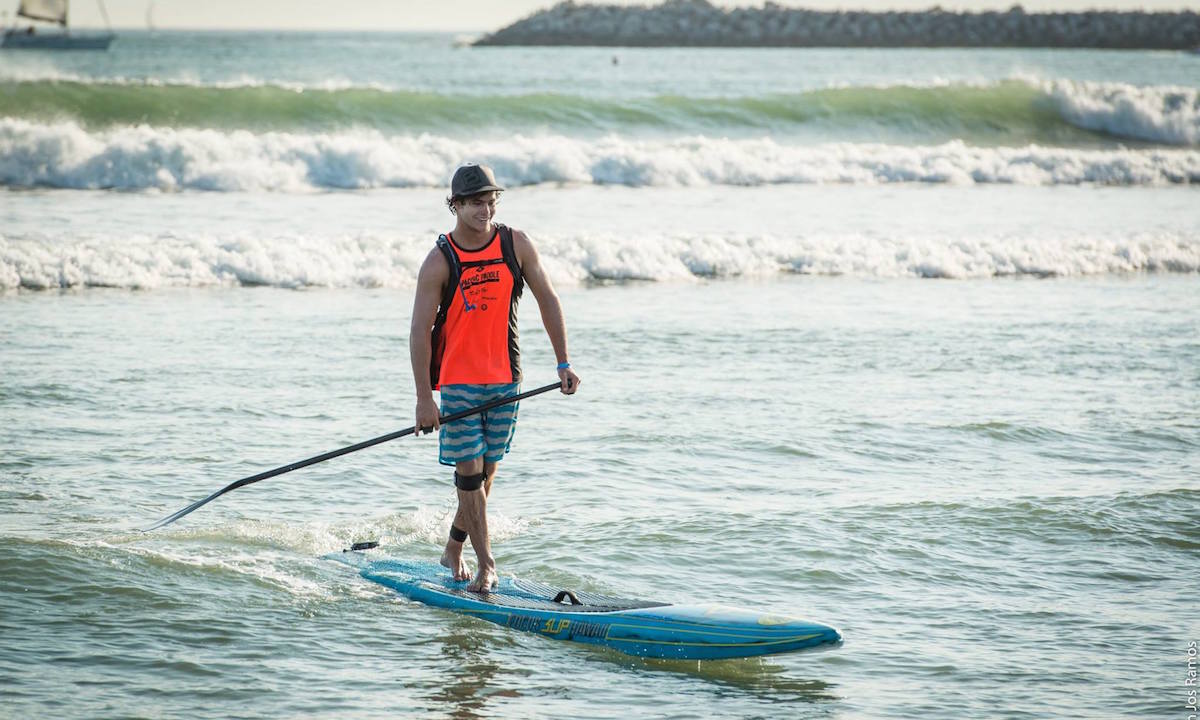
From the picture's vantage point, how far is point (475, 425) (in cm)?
549

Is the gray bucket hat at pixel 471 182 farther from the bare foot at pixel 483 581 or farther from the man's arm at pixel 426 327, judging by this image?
the bare foot at pixel 483 581

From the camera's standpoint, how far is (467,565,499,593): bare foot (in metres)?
5.64

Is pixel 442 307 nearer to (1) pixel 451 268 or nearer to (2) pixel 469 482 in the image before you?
(1) pixel 451 268

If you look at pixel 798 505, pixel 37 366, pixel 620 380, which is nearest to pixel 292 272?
pixel 37 366

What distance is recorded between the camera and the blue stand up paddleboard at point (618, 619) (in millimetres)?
4887

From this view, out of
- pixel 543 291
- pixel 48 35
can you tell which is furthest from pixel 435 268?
pixel 48 35

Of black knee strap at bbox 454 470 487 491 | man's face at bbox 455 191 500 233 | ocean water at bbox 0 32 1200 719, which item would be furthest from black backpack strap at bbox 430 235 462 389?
ocean water at bbox 0 32 1200 719

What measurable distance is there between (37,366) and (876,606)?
21.4ft

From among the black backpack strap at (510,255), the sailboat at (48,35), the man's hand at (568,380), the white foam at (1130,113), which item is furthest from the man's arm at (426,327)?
the sailboat at (48,35)

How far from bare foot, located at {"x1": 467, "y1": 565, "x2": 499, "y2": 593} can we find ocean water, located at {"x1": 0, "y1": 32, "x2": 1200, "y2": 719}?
0.28m

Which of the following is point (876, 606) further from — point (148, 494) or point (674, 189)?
point (674, 189)

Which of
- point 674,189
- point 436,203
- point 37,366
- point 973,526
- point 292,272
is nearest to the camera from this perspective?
point 973,526

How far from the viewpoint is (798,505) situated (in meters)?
6.86

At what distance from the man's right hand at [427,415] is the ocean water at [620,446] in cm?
81
